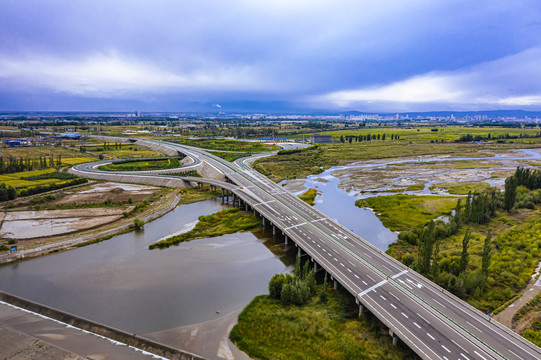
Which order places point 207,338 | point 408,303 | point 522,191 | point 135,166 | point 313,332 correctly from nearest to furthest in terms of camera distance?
1. point 313,332
2. point 207,338
3. point 408,303
4. point 522,191
5. point 135,166

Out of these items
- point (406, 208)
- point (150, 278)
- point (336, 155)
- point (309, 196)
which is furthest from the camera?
point (336, 155)

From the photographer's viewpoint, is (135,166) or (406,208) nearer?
(406,208)

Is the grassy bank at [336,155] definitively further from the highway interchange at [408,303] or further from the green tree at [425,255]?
the green tree at [425,255]

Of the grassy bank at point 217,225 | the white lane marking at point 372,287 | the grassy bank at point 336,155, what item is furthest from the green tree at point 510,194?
the grassy bank at point 336,155

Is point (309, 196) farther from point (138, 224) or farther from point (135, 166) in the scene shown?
point (135, 166)

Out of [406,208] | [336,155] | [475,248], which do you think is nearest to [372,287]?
[475,248]

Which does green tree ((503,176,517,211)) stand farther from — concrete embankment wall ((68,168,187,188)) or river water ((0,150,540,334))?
concrete embankment wall ((68,168,187,188))

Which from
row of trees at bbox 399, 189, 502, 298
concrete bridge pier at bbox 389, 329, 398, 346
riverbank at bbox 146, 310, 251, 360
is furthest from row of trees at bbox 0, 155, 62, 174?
concrete bridge pier at bbox 389, 329, 398, 346

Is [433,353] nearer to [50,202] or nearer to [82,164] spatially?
[50,202]
